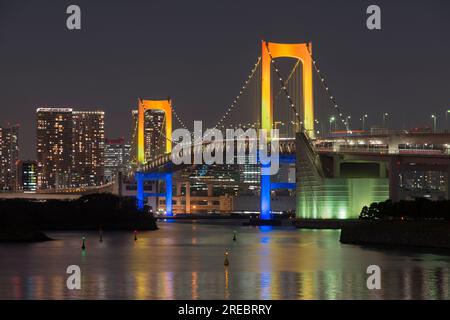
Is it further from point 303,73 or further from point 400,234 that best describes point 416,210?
point 303,73

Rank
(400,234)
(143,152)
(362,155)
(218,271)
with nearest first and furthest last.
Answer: (218,271)
(400,234)
(362,155)
(143,152)

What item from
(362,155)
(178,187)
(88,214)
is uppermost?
(362,155)

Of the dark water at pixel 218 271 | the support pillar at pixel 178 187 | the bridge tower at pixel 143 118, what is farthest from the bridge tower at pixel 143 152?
the dark water at pixel 218 271

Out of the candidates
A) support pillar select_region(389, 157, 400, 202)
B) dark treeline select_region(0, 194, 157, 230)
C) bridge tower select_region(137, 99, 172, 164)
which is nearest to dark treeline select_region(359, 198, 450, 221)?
support pillar select_region(389, 157, 400, 202)

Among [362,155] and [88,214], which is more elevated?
[362,155]

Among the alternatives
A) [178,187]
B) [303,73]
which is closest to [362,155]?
[303,73]

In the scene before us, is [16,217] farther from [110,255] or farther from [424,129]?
[424,129]
